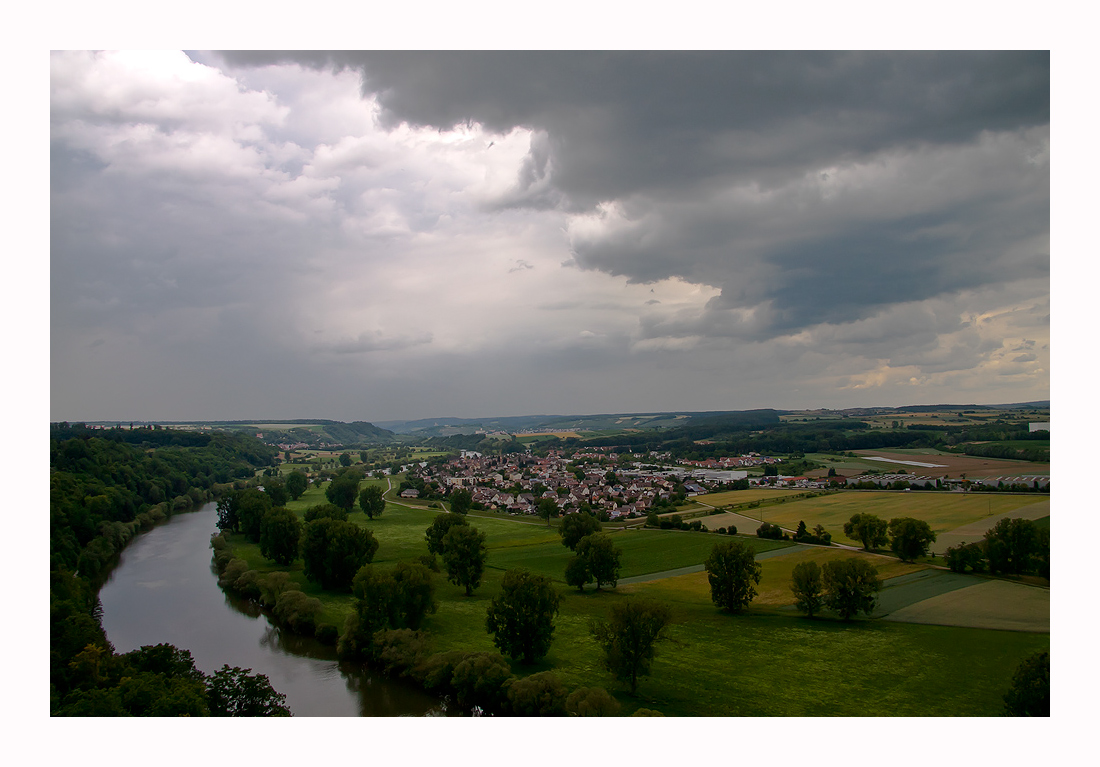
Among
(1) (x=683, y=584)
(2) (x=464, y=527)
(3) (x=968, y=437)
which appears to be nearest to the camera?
(1) (x=683, y=584)

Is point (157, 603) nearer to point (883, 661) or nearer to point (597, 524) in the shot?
point (597, 524)

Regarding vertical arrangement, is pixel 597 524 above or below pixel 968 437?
below

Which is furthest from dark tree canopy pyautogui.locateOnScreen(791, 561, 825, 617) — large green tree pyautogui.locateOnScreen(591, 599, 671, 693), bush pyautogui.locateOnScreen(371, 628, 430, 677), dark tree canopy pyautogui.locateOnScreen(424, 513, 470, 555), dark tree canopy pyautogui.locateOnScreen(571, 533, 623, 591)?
dark tree canopy pyautogui.locateOnScreen(424, 513, 470, 555)

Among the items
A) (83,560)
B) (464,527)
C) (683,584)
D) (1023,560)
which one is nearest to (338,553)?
(464,527)

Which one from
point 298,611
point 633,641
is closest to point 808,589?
point 633,641

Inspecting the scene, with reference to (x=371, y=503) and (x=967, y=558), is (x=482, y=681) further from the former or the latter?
(x=371, y=503)
